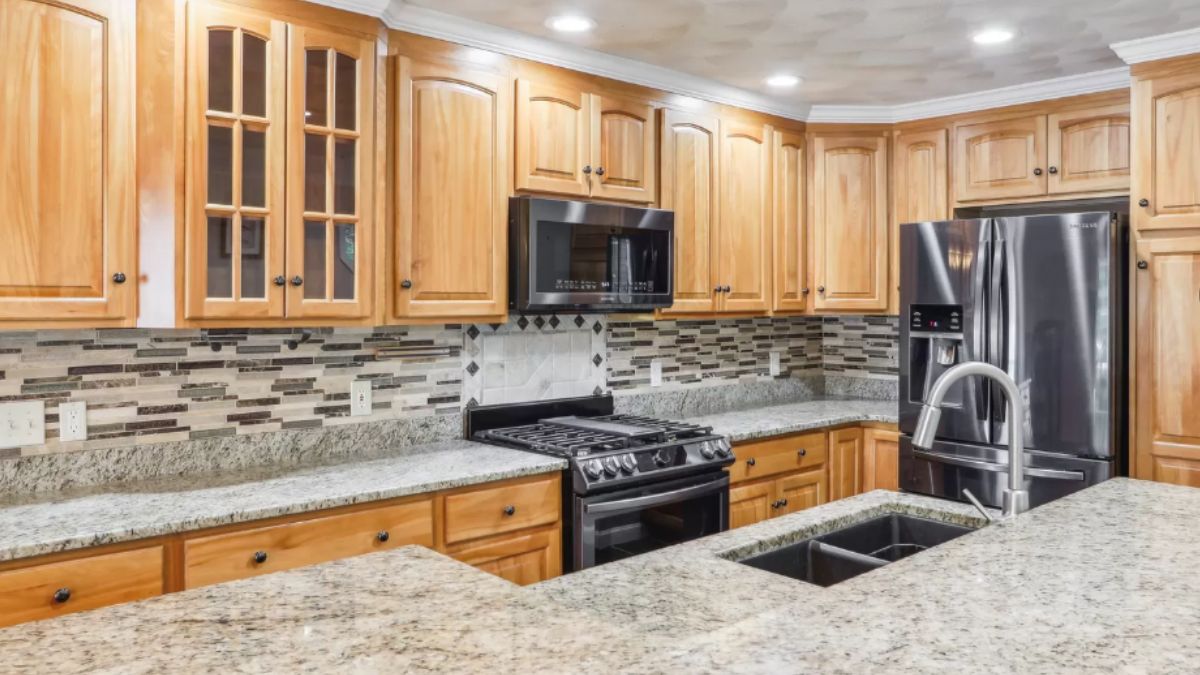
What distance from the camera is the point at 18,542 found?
1916mm

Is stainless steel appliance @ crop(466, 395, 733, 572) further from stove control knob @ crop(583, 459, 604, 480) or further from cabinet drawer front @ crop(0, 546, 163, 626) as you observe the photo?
cabinet drawer front @ crop(0, 546, 163, 626)

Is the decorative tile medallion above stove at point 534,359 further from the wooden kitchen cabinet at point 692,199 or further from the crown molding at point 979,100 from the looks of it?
the crown molding at point 979,100

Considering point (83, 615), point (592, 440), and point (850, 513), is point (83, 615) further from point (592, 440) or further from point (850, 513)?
point (592, 440)

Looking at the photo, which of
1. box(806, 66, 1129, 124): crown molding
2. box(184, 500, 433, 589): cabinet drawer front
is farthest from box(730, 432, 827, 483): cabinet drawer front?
box(806, 66, 1129, 124): crown molding

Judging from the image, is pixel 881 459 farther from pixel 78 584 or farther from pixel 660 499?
pixel 78 584

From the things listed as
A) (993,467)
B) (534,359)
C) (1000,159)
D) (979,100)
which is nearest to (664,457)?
(534,359)

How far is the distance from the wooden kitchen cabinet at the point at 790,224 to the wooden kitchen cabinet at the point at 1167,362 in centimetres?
144

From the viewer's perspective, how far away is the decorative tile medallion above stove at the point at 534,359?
3.42 meters

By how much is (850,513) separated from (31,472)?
2163 mm

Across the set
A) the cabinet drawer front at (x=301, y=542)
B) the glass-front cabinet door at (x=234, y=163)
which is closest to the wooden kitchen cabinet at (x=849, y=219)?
the cabinet drawer front at (x=301, y=542)

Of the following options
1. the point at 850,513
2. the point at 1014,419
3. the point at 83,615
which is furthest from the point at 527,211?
the point at 83,615

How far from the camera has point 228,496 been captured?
2367mm

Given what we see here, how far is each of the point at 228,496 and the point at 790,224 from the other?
9.39 ft

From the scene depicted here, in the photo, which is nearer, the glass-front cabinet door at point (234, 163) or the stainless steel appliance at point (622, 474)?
the glass-front cabinet door at point (234, 163)
